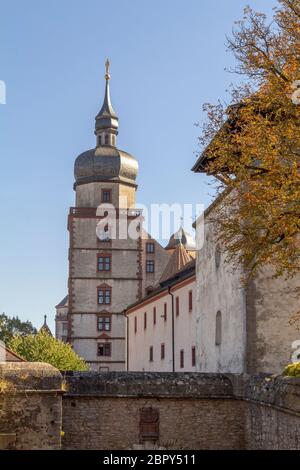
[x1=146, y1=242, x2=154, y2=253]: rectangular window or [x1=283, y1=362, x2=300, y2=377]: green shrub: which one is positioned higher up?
[x1=146, y1=242, x2=154, y2=253]: rectangular window

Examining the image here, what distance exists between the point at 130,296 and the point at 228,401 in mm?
39817

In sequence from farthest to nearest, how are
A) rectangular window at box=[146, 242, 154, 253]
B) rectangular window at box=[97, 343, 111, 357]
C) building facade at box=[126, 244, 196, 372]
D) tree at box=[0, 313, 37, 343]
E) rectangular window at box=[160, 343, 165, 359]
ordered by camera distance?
tree at box=[0, 313, 37, 343] < rectangular window at box=[146, 242, 154, 253] < rectangular window at box=[97, 343, 111, 357] < rectangular window at box=[160, 343, 165, 359] < building facade at box=[126, 244, 196, 372]

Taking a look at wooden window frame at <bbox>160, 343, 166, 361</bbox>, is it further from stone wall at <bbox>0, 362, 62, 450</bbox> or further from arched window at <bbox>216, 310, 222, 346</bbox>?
stone wall at <bbox>0, 362, 62, 450</bbox>

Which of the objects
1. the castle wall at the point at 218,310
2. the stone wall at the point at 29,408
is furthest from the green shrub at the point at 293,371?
the stone wall at the point at 29,408

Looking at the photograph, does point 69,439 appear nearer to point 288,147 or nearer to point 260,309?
point 260,309

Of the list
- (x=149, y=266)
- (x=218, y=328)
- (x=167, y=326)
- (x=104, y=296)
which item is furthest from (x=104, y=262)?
(x=218, y=328)

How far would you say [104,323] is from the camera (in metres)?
60.9

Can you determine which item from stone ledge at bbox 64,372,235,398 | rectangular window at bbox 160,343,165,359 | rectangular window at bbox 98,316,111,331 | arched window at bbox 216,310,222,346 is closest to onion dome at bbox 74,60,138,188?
rectangular window at bbox 98,316,111,331

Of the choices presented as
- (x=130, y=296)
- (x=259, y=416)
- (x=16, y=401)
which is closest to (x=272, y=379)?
(x=259, y=416)

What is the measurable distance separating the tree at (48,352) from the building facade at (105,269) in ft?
13.0

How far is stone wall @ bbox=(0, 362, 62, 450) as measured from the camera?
19.0 m

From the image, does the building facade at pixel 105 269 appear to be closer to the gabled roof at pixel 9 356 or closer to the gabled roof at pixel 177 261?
the gabled roof at pixel 177 261

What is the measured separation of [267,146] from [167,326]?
27321 mm

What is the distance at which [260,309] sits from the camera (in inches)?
901
